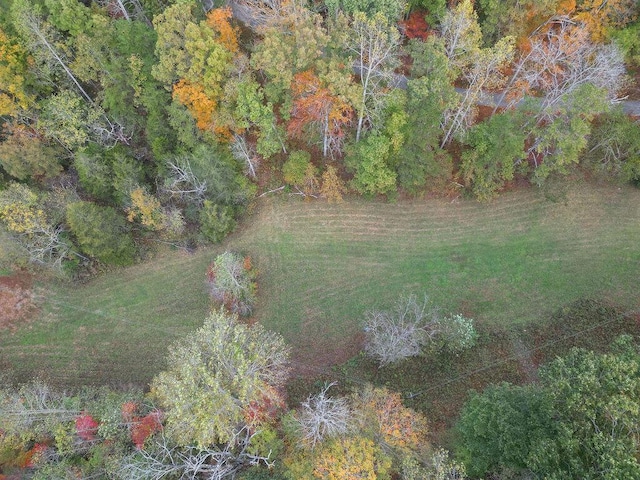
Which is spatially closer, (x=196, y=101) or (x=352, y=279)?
(x=196, y=101)

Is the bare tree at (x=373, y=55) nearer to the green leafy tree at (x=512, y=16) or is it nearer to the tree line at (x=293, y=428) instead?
the green leafy tree at (x=512, y=16)

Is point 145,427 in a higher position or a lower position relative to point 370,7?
lower

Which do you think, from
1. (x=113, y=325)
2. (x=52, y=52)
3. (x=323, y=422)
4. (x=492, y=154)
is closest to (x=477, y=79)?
(x=492, y=154)

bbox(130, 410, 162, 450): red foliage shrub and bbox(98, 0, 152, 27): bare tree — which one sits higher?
bbox(98, 0, 152, 27): bare tree

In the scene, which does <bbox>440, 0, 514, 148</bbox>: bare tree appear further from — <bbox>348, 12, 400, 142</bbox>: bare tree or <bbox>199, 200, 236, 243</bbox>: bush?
<bbox>199, 200, 236, 243</bbox>: bush

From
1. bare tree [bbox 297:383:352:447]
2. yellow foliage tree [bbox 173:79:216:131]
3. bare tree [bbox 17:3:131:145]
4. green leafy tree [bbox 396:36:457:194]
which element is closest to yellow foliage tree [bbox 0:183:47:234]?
bare tree [bbox 17:3:131:145]

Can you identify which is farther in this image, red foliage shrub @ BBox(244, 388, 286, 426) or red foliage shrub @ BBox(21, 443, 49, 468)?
red foliage shrub @ BBox(21, 443, 49, 468)

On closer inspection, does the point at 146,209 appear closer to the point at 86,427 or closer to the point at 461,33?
the point at 86,427

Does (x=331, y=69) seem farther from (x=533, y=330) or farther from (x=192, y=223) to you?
(x=533, y=330)
